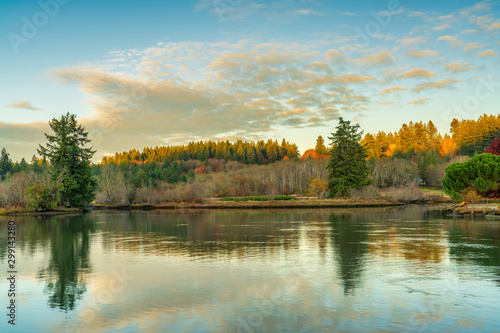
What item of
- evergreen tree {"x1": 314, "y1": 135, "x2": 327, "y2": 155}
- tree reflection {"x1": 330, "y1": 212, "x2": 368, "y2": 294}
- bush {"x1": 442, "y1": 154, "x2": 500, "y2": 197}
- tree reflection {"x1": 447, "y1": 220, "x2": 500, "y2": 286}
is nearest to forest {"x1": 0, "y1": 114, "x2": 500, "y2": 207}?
evergreen tree {"x1": 314, "y1": 135, "x2": 327, "y2": 155}

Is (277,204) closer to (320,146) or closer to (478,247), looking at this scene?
(478,247)

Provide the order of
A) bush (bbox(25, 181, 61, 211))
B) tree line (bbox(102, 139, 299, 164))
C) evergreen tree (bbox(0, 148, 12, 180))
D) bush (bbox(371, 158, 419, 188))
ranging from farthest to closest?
tree line (bbox(102, 139, 299, 164)) < evergreen tree (bbox(0, 148, 12, 180)) < bush (bbox(371, 158, 419, 188)) < bush (bbox(25, 181, 61, 211))

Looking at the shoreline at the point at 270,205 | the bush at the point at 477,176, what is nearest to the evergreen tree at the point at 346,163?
the shoreline at the point at 270,205

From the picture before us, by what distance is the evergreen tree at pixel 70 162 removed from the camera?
187ft

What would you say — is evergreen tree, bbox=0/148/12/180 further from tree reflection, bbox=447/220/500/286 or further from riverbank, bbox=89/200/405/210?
tree reflection, bbox=447/220/500/286

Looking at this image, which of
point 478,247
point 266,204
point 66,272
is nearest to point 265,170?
point 266,204

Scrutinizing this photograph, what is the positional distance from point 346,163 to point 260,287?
211 feet

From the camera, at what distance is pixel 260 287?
437 inches

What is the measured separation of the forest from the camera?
238 ft

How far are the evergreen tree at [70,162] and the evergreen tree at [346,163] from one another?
136ft

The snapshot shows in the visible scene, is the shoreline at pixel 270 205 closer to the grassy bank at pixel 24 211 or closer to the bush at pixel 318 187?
the grassy bank at pixel 24 211

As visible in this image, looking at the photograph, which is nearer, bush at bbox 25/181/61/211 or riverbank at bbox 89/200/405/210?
bush at bbox 25/181/61/211

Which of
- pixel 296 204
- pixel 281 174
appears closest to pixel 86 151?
pixel 296 204

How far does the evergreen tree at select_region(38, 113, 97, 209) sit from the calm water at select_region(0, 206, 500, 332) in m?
40.2
